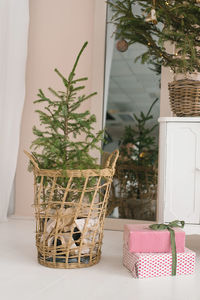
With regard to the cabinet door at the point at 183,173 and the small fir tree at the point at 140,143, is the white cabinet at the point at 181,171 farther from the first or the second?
the small fir tree at the point at 140,143

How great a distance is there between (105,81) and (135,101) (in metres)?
0.26

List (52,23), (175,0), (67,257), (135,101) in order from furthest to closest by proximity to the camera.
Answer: (52,23)
(135,101)
(175,0)
(67,257)

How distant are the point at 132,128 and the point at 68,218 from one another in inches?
43.8

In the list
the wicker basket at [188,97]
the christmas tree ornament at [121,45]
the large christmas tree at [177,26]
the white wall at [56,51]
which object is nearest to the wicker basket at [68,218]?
the wicker basket at [188,97]

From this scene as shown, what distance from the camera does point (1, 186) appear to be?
2590mm

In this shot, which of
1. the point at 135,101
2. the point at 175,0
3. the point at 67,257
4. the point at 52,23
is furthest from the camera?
the point at 52,23

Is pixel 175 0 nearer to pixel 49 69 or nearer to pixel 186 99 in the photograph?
pixel 186 99

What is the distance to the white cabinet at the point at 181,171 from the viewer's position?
1.87 meters

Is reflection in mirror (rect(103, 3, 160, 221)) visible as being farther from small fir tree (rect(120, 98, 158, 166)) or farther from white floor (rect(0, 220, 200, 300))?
white floor (rect(0, 220, 200, 300))

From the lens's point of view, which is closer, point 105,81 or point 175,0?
point 175,0

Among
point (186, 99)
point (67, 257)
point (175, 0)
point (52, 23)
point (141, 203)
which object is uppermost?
point (52, 23)

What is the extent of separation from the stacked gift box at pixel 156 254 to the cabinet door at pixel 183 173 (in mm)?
266

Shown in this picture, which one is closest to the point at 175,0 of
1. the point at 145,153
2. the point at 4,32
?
the point at 145,153

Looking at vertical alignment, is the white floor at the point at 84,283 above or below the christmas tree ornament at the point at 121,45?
below
